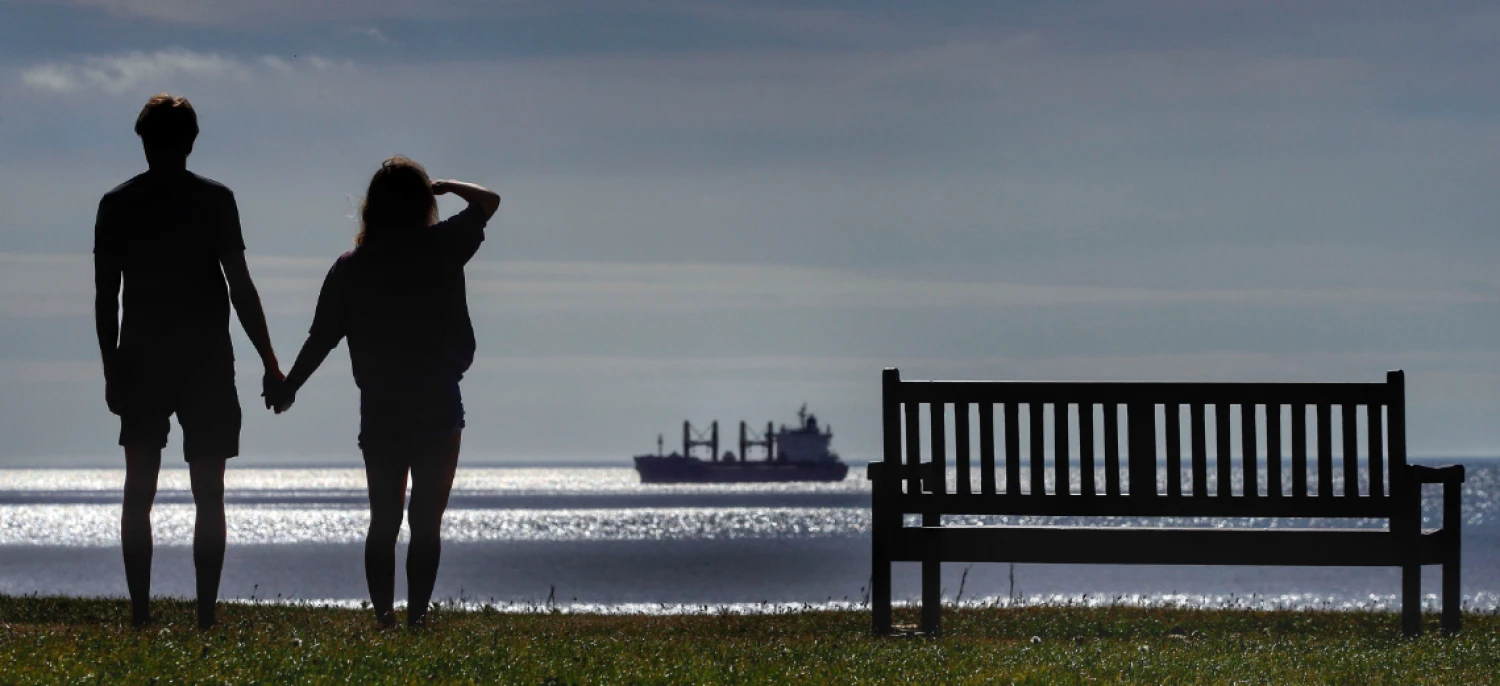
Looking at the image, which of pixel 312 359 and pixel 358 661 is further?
pixel 312 359

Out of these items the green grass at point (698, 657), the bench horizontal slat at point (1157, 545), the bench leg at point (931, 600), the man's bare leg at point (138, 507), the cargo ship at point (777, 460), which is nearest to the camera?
the green grass at point (698, 657)

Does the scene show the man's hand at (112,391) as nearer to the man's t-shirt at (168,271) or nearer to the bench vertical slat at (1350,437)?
the man's t-shirt at (168,271)

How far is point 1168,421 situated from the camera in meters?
8.24

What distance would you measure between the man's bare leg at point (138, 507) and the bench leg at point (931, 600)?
154 inches

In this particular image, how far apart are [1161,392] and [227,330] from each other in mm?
4532

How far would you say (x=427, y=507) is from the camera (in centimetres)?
733

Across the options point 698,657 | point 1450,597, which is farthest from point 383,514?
point 1450,597

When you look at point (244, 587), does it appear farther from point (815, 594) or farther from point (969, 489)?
point (969, 489)

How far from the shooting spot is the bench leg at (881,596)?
8.41 m

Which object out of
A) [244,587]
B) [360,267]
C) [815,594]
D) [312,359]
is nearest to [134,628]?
[312,359]

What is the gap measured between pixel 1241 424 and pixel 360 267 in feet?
14.6

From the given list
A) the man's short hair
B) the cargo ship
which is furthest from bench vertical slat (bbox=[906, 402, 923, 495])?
the cargo ship

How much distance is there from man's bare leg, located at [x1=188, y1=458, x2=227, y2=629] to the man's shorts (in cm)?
7

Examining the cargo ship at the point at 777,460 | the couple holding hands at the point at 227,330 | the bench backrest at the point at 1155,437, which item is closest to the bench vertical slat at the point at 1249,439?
the bench backrest at the point at 1155,437
